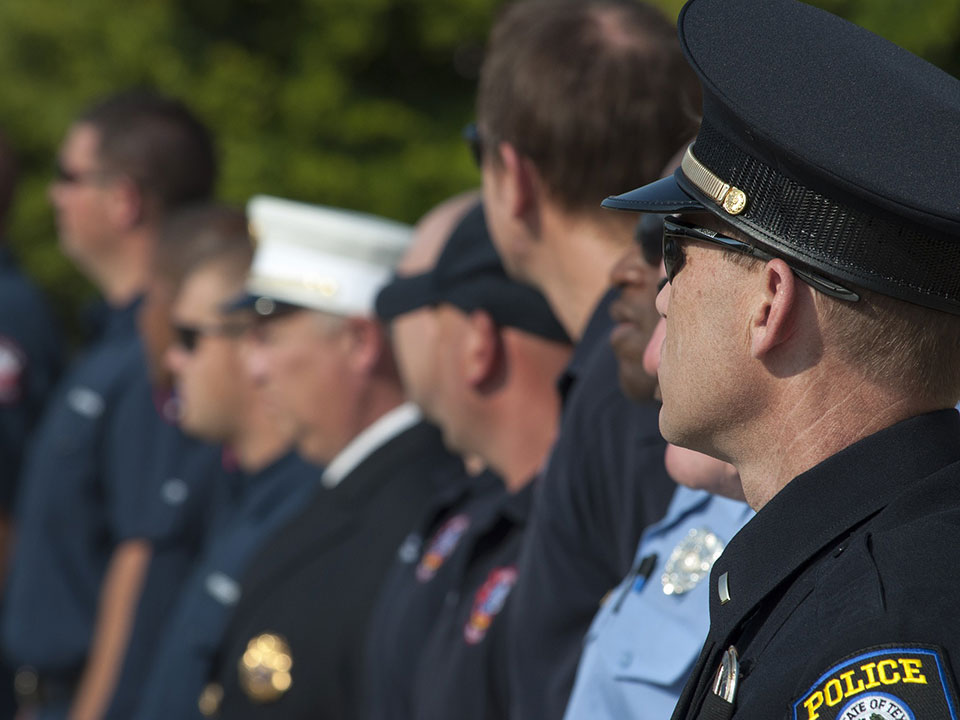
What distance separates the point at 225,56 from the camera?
25.4 feet

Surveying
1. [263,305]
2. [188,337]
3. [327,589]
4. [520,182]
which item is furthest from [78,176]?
[520,182]

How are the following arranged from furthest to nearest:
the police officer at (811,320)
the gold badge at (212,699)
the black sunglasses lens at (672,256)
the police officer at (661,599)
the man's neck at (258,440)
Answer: the man's neck at (258,440), the gold badge at (212,699), the police officer at (661,599), the black sunglasses lens at (672,256), the police officer at (811,320)

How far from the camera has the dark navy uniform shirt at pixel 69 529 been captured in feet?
19.0

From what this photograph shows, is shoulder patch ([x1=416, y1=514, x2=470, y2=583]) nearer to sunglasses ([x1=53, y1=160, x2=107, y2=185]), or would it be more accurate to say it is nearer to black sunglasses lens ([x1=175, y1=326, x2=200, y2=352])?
black sunglasses lens ([x1=175, y1=326, x2=200, y2=352])

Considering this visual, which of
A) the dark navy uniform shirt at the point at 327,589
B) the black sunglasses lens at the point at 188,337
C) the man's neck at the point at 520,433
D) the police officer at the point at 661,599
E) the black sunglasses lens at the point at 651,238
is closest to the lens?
the police officer at the point at 661,599

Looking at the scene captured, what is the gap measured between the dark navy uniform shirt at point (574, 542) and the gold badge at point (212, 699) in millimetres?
1521

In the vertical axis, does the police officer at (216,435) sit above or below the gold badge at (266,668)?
below

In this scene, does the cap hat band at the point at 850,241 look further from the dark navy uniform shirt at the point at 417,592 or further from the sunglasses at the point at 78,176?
the sunglasses at the point at 78,176

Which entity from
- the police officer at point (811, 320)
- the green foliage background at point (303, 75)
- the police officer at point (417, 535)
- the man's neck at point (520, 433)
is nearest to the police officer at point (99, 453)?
the green foliage background at point (303, 75)

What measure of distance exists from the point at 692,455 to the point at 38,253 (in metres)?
7.12

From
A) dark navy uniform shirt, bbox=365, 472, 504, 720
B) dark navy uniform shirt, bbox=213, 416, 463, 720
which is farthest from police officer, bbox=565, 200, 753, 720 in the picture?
dark navy uniform shirt, bbox=213, 416, 463, 720

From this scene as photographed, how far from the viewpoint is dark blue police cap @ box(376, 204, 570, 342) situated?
3.34 metres

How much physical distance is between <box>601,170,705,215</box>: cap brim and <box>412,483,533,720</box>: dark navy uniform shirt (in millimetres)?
1359

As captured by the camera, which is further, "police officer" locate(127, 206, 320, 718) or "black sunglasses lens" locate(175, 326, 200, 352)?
"black sunglasses lens" locate(175, 326, 200, 352)
